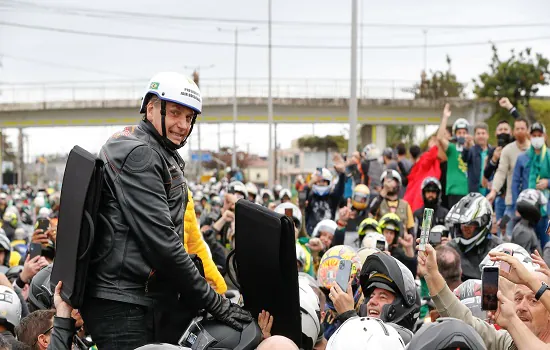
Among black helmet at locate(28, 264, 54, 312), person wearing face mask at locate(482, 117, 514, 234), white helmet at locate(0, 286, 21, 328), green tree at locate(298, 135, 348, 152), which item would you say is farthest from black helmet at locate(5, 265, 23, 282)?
green tree at locate(298, 135, 348, 152)

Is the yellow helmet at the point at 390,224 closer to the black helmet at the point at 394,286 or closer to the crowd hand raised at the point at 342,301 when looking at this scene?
the black helmet at the point at 394,286

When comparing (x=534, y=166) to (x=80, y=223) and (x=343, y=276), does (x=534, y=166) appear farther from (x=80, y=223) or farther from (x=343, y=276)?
(x=80, y=223)

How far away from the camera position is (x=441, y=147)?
551 inches

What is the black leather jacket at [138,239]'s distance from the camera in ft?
15.7

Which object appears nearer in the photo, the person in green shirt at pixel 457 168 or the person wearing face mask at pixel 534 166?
the person wearing face mask at pixel 534 166

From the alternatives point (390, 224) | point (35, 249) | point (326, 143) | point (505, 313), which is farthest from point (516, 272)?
point (326, 143)

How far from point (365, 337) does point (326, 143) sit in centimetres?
8830

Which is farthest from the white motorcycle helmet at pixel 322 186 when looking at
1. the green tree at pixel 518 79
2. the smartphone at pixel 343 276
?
the green tree at pixel 518 79

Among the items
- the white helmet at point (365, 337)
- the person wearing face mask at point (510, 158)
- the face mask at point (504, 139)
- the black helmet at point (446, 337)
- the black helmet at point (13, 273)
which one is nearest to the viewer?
the black helmet at point (446, 337)

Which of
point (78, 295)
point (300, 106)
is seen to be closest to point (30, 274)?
point (78, 295)

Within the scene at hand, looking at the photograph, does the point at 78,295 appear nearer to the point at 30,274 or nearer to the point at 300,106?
the point at 30,274

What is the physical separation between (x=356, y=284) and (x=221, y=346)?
8.31 ft

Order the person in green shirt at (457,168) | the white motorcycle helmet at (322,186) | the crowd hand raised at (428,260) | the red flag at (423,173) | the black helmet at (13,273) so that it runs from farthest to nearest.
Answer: the white motorcycle helmet at (322,186) < the red flag at (423,173) < the person in green shirt at (457,168) < the black helmet at (13,273) < the crowd hand raised at (428,260)

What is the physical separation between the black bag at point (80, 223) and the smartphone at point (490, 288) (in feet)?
6.80
